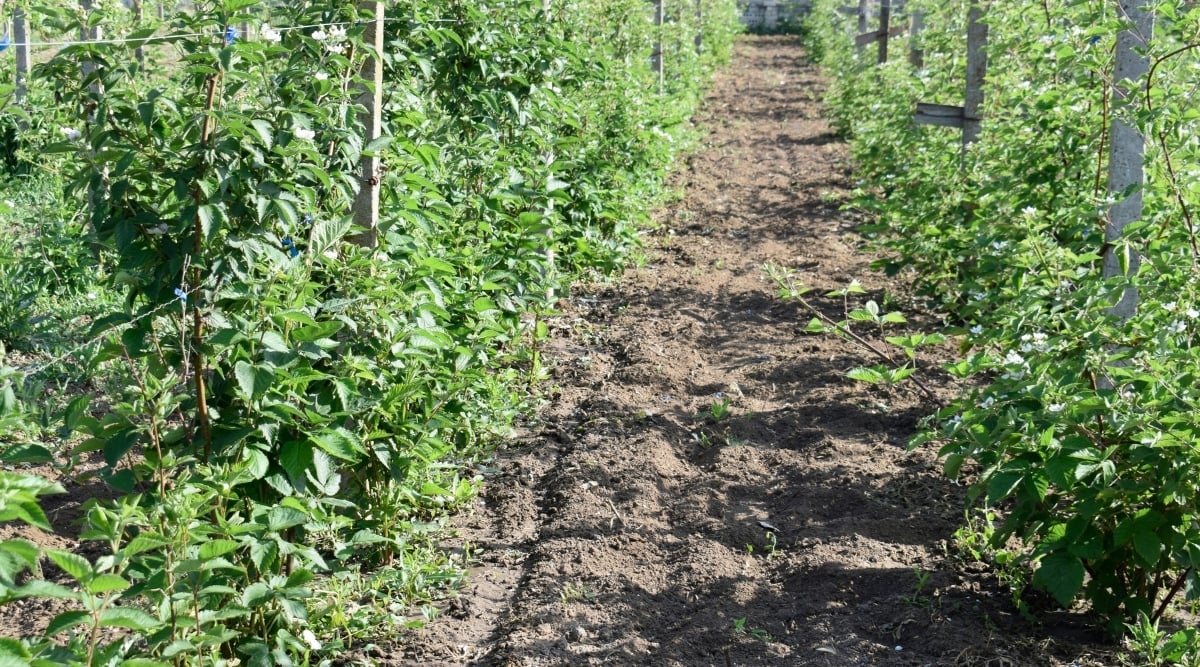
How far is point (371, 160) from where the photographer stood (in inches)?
138

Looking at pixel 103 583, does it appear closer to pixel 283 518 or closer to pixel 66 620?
pixel 66 620

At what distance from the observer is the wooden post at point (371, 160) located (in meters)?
3.50

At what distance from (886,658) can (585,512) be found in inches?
53.7

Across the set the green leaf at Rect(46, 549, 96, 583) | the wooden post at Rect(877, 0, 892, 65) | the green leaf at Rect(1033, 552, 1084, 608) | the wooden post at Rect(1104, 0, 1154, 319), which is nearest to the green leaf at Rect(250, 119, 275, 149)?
the green leaf at Rect(46, 549, 96, 583)

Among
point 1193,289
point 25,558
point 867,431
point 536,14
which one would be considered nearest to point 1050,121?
point 867,431

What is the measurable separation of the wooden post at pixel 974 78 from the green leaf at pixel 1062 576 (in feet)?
14.5

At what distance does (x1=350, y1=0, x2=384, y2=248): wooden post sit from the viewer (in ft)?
11.5

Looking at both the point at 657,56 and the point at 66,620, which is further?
the point at 657,56

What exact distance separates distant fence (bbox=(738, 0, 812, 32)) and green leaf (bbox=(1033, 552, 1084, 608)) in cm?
3452

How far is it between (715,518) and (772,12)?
Answer: 36889 millimetres

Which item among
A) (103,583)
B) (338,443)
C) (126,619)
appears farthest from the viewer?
(338,443)

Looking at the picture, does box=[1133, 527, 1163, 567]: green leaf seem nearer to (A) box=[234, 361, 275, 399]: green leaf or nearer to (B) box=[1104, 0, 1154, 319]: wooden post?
(B) box=[1104, 0, 1154, 319]: wooden post

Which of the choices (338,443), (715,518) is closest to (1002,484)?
(715,518)

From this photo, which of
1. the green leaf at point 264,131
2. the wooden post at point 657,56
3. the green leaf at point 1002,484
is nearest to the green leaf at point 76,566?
the green leaf at point 264,131
